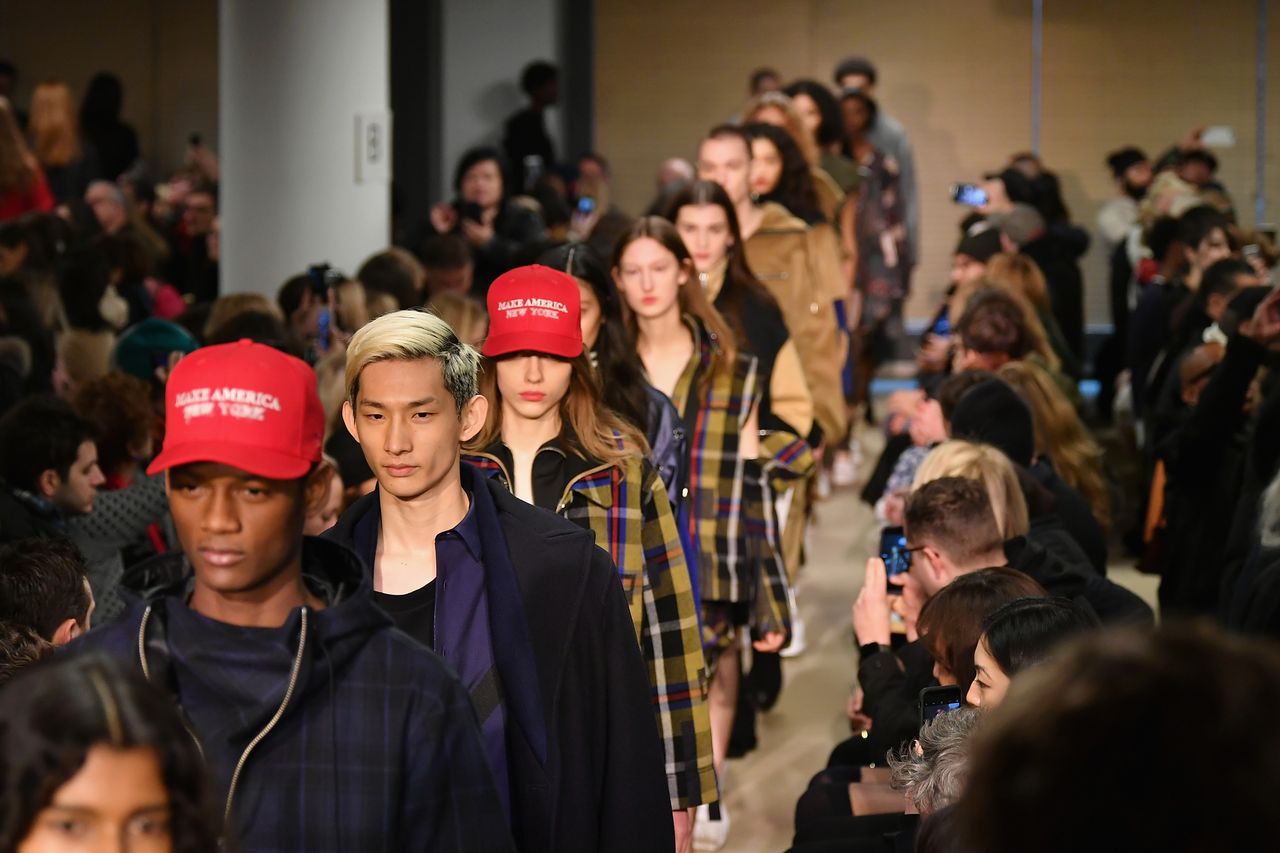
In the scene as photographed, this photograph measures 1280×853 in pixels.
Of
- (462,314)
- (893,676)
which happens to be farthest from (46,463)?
(893,676)

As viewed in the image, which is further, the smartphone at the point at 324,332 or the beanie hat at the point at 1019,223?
the beanie hat at the point at 1019,223

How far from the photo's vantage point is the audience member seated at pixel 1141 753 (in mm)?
1231

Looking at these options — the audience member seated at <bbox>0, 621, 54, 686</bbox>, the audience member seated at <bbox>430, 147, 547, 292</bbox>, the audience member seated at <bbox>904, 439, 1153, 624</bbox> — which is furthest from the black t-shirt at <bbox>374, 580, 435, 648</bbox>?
the audience member seated at <bbox>430, 147, 547, 292</bbox>

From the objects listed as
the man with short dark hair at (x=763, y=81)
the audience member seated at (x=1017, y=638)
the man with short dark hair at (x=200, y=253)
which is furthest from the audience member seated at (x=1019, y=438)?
the man with short dark hair at (x=763, y=81)

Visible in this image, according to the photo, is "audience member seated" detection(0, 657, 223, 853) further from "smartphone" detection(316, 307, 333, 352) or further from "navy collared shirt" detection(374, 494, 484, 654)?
"smartphone" detection(316, 307, 333, 352)

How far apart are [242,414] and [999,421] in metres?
3.43

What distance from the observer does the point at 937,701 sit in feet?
10.3

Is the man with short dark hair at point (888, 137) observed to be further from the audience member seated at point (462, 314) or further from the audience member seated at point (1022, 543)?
the audience member seated at point (1022, 543)

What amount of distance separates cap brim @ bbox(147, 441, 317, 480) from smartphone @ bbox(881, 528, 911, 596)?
238 cm

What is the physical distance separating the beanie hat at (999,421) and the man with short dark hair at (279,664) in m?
3.28

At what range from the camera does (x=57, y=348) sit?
6766 millimetres

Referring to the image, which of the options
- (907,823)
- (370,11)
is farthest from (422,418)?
(370,11)

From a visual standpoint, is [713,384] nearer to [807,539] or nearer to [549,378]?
[549,378]

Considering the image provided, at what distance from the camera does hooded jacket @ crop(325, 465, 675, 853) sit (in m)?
2.71
